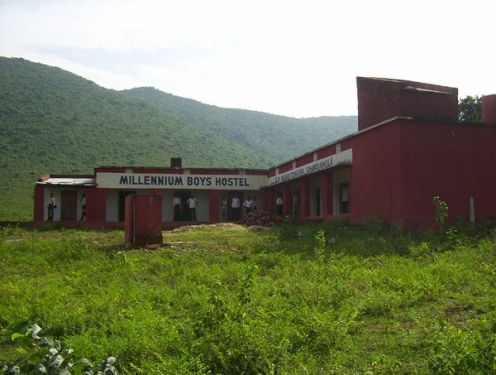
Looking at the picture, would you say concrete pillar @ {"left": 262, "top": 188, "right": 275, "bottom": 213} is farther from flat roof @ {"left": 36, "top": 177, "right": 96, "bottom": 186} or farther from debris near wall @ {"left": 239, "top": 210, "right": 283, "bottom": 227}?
flat roof @ {"left": 36, "top": 177, "right": 96, "bottom": 186}

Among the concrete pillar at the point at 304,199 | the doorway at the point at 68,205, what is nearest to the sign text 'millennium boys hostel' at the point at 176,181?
the doorway at the point at 68,205

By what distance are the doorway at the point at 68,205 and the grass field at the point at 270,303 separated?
Result: 15.2 metres

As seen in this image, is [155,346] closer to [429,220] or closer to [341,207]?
[429,220]

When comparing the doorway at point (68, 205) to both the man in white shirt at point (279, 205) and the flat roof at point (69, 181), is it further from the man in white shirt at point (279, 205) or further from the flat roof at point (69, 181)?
the man in white shirt at point (279, 205)

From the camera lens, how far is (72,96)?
76625 mm

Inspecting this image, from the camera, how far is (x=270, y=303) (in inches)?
346

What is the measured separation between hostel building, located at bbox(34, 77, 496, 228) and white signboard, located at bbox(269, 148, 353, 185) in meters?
0.05

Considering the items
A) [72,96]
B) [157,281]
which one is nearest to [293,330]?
[157,281]

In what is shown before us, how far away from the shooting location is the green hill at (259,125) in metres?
90.2

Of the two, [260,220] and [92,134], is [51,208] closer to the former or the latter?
[260,220]

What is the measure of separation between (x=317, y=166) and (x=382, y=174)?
17.8 ft

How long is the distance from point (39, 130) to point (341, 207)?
4631 cm

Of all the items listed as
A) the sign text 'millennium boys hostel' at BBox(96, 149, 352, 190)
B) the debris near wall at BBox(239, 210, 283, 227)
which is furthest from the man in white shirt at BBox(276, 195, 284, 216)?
the debris near wall at BBox(239, 210, 283, 227)

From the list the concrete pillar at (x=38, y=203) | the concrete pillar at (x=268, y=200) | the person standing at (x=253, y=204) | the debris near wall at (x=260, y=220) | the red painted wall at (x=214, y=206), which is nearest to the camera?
the debris near wall at (x=260, y=220)
